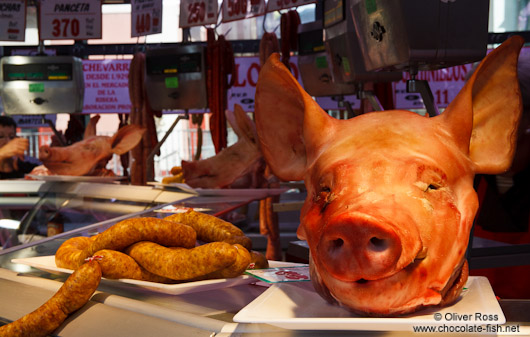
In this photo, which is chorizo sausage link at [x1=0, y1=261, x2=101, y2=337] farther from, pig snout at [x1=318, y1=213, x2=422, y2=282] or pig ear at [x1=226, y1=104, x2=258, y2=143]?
pig ear at [x1=226, y1=104, x2=258, y2=143]

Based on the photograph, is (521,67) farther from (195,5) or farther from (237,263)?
(195,5)

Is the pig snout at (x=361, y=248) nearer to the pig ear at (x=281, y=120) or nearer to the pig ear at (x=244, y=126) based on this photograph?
the pig ear at (x=281, y=120)

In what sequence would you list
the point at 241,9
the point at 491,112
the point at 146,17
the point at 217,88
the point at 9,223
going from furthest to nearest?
the point at 146,17
the point at 241,9
the point at 217,88
the point at 9,223
the point at 491,112

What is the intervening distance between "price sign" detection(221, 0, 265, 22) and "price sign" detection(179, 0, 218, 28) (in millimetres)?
139

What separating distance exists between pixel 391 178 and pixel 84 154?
4.38 metres

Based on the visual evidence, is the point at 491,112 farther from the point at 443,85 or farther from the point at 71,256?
the point at 443,85

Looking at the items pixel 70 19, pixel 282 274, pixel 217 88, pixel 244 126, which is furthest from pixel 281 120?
pixel 70 19

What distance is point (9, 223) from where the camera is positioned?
10.7 ft

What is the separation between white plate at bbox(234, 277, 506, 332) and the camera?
36.5 inches

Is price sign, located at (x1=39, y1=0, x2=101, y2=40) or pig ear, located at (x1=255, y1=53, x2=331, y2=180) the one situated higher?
price sign, located at (x1=39, y1=0, x2=101, y2=40)

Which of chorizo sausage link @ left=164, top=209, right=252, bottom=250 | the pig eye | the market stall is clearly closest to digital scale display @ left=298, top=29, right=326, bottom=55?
the market stall

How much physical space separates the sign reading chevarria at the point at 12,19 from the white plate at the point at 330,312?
8.10m

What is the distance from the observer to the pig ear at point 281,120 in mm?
1270

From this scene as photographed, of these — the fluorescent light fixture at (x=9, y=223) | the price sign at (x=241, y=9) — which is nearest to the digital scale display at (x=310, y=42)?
the price sign at (x=241, y=9)
